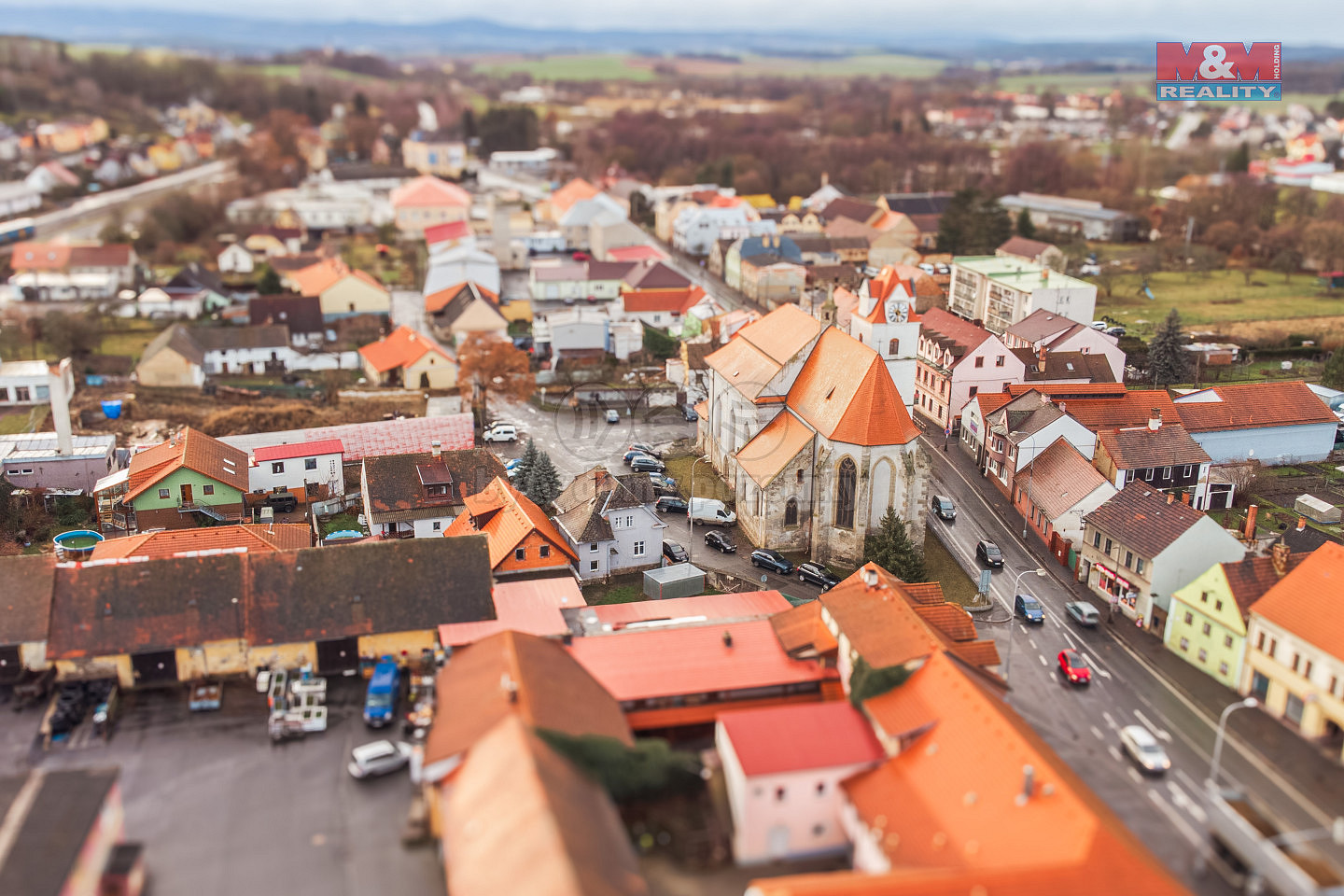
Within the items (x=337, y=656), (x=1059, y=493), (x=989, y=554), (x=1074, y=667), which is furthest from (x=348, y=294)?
(x=1074, y=667)

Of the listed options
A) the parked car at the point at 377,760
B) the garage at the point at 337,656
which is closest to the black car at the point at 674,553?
the garage at the point at 337,656

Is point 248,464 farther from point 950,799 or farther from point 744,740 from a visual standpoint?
point 950,799

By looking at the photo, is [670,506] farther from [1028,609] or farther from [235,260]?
[235,260]

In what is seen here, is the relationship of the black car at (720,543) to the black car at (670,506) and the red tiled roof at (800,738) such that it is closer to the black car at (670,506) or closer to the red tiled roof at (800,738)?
the black car at (670,506)

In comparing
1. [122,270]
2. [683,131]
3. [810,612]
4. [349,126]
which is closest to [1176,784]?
[810,612]

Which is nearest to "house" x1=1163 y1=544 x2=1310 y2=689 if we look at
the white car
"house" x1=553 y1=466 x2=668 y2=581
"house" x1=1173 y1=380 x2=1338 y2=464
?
the white car
